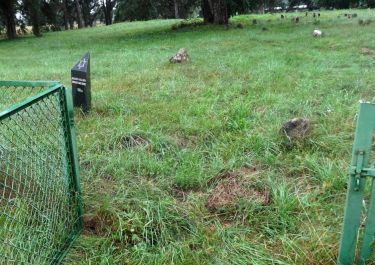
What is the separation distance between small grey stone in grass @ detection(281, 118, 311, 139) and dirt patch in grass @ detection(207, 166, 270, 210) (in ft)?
2.58

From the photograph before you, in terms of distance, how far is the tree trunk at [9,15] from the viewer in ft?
71.2

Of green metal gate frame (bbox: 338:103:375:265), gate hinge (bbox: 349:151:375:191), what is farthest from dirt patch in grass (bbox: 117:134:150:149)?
gate hinge (bbox: 349:151:375:191)

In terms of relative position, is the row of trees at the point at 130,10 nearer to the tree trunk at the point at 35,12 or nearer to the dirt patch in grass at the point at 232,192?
the tree trunk at the point at 35,12

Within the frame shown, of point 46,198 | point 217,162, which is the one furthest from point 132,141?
point 46,198

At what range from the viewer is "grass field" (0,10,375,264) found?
274 cm

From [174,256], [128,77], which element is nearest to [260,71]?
[128,77]

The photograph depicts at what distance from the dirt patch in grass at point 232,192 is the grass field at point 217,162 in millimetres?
19

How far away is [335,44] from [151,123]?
6.93m

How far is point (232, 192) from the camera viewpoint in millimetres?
3336

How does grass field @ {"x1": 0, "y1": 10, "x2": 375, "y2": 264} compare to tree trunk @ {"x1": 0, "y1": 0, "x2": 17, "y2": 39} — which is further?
tree trunk @ {"x1": 0, "y1": 0, "x2": 17, "y2": 39}

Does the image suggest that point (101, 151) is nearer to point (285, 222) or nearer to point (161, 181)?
point (161, 181)

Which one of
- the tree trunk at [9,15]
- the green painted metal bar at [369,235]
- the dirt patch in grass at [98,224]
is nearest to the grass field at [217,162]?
the dirt patch in grass at [98,224]

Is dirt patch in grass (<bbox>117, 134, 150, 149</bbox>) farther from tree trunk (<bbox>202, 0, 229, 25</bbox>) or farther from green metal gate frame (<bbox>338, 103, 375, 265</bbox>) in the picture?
tree trunk (<bbox>202, 0, 229, 25</bbox>)

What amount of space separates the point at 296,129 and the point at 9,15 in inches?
856
